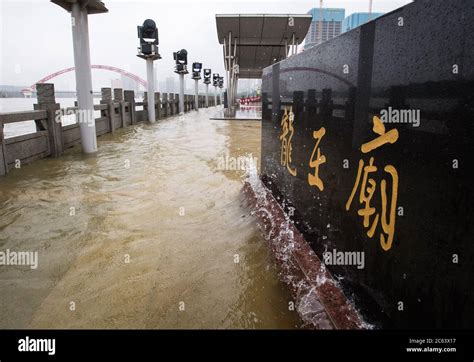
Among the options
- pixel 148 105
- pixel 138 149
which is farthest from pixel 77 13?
pixel 148 105

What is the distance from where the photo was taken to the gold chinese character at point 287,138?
3.63 metres

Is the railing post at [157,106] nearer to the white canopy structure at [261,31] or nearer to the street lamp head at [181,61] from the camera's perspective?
the white canopy structure at [261,31]

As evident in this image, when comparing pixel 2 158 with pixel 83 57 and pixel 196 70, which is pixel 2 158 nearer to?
pixel 83 57

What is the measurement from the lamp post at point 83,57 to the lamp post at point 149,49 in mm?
9713

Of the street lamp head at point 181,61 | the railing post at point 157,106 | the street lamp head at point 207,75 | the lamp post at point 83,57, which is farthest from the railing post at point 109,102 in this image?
the street lamp head at point 207,75

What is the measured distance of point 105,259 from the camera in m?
3.11

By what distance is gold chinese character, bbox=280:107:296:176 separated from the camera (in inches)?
143

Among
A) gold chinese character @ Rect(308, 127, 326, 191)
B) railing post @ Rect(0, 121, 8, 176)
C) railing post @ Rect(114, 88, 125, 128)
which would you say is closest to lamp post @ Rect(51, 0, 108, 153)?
railing post @ Rect(0, 121, 8, 176)

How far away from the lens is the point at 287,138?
381 cm

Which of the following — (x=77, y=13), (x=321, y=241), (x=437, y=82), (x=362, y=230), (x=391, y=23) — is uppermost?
(x=77, y=13)

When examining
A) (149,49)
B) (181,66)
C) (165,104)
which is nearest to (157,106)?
(165,104)

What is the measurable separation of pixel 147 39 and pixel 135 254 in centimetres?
1745

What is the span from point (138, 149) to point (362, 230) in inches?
330

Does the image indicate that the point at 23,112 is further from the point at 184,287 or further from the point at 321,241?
the point at 321,241
